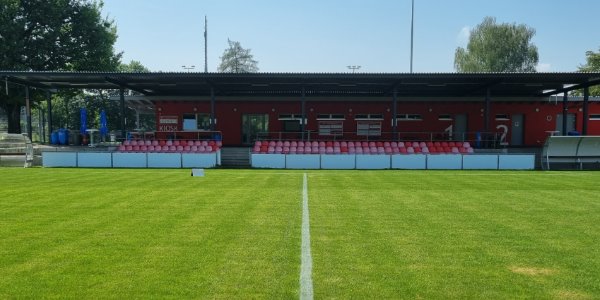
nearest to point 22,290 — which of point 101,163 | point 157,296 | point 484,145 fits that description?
point 157,296

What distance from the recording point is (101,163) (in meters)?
22.3

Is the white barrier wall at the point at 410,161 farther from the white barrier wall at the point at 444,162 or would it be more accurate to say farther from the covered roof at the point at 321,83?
the covered roof at the point at 321,83

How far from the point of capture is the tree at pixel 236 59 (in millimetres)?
69938

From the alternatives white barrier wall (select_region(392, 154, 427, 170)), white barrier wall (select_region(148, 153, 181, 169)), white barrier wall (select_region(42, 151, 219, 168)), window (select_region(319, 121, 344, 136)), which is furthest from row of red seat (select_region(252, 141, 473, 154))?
window (select_region(319, 121, 344, 136))

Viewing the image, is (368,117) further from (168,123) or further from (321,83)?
(168,123)

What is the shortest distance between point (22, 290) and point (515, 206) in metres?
9.69

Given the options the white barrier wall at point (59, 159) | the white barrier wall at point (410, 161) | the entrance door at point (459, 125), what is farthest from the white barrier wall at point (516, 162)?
the white barrier wall at point (59, 159)

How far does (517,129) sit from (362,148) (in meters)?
14.8

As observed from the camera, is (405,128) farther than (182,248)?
Yes

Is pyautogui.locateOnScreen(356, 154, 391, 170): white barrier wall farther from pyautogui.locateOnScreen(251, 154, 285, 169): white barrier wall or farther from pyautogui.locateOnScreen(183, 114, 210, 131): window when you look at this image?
pyautogui.locateOnScreen(183, 114, 210, 131): window

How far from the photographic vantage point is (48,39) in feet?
109

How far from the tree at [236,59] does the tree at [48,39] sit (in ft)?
107

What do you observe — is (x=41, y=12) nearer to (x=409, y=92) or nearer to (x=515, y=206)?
(x=409, y=92)

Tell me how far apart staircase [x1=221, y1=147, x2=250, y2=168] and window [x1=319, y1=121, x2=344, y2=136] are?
23.6 ft
